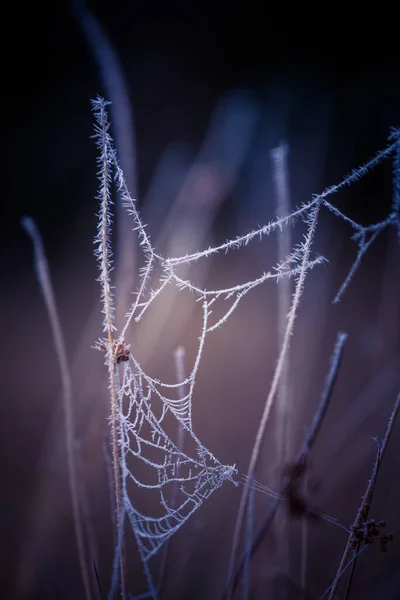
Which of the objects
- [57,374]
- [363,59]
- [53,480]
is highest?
[363,59]

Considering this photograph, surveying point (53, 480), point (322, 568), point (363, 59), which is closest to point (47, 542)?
point (53, 480)

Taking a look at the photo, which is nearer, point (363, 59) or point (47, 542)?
point (47, 542)

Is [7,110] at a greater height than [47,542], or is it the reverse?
[7,110]

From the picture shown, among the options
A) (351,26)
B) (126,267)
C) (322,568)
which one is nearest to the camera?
(126,267)

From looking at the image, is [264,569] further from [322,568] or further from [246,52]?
[246,52]

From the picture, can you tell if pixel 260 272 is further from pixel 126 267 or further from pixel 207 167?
pixel 126 267

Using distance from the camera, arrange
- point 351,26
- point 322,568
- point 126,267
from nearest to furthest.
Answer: point 126,267 → point 322,568 → point 351,26
